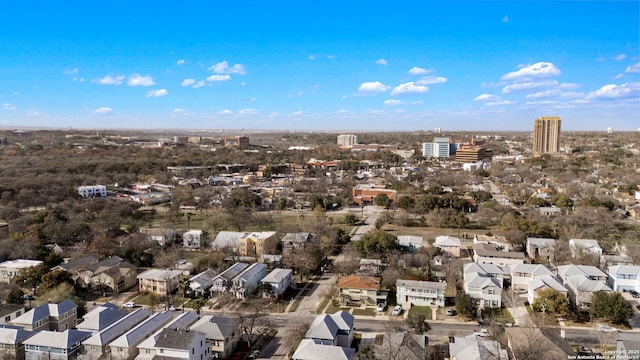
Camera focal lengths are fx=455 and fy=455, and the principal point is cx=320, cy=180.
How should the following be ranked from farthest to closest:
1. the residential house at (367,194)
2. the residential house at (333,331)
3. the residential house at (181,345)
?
the residential house at (367,194), the residential house at (333,331), the residential house at (181,345)

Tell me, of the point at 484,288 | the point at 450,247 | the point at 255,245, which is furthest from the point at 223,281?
the point at 450,247

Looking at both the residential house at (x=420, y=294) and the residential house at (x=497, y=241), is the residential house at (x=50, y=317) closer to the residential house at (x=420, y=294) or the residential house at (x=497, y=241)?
the residential house at (x=420, y=294)

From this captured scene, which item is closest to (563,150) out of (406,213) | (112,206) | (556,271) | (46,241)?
(406,213)

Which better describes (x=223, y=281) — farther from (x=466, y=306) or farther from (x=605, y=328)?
(x=605, y=328)

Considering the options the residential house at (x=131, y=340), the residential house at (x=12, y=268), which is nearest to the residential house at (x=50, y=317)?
the residential house at (x=131, y=340)

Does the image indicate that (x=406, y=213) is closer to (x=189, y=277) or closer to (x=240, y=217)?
(x=240, y=217)

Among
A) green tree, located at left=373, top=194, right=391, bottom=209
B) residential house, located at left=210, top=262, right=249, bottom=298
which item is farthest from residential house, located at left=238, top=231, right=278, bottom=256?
green tree, located at left=373, top=194, right=391, bottom=209
